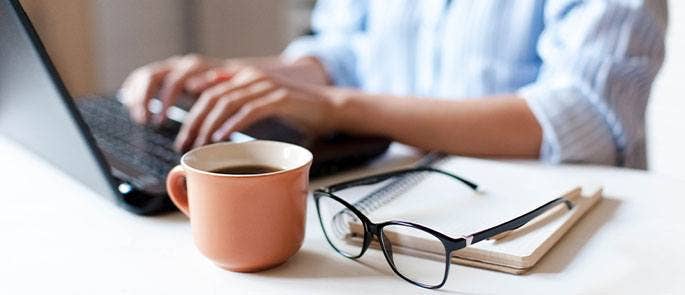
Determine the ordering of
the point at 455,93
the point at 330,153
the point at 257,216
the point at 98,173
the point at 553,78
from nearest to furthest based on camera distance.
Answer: the point at 257,216 → the point at 98,173 → the point at 330,153 → the point at 553,78 → the point at 455,93

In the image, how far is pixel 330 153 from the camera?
84 cm

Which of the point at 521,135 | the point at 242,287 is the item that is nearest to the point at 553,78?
the point at 521,135

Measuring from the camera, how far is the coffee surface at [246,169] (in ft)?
1.95

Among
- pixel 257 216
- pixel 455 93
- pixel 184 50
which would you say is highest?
pixel 257 216

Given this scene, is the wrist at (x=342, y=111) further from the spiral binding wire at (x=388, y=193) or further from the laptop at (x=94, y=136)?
the spiral binding wire at (x=388, y=193)

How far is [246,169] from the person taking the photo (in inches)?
23.9

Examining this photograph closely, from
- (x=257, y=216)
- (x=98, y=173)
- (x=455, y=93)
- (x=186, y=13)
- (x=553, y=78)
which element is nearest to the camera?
(x=257, y=216)

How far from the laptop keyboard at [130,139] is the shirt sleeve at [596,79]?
422mm

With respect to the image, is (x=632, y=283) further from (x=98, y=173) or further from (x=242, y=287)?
(x=98, y=173)

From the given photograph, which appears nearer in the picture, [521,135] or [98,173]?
[98,173]

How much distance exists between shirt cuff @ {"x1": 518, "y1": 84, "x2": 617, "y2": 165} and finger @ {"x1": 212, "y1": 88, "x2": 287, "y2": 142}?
0.30 metres

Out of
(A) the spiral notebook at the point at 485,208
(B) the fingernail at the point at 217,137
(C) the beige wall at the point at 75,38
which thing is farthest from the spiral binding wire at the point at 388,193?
(C) the beige wall at the point at 75,38

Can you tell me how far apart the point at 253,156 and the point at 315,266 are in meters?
0.10

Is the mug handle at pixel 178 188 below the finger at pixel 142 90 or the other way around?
the other way around
